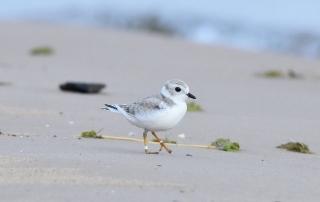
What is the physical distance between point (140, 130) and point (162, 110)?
1.66 metres

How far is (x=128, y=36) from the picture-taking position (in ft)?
51.5

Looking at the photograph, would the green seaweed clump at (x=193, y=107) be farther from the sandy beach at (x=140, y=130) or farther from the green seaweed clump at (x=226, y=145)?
the green seaweed clump at (x=226, y=145)

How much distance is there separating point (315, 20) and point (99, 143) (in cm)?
1536

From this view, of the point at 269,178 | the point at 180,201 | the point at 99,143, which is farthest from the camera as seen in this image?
the point at 99,143

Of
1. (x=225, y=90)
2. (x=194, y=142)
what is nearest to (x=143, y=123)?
(x=194, y=142)

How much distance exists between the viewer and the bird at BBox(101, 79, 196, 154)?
5.64 metres

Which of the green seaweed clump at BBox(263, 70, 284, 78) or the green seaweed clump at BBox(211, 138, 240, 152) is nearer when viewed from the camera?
the green seaweed clump at BBox(211, 138, 240, 152)

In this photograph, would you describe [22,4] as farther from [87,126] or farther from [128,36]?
[87,126]

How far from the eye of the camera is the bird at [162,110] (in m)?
5.64

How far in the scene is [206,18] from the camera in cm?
2086

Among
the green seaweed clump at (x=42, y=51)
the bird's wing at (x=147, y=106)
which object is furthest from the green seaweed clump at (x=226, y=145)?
the green seaweed clump at (x=42, y=51)

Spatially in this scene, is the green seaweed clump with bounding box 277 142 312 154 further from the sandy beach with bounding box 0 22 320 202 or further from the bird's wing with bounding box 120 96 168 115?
the bird's wing with bounding box 120 96 168 115

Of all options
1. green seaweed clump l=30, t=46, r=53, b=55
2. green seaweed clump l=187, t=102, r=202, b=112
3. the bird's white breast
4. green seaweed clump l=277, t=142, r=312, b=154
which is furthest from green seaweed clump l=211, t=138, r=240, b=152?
green seaweed clump l=30, t=46, r=53, b=55

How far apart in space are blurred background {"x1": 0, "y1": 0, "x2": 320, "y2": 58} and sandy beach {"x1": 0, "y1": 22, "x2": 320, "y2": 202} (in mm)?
3397
